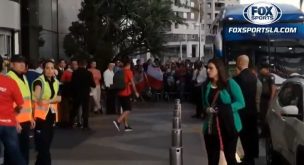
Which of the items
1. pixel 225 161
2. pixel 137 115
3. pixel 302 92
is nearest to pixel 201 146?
pixel 302 92

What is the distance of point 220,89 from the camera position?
8336 millimetres

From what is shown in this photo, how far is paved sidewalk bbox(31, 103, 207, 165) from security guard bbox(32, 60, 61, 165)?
77.5 inches

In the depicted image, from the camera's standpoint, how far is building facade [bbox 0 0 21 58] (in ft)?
70.8

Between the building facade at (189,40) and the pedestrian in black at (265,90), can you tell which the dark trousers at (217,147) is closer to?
the pedestrian in black at (265,90)

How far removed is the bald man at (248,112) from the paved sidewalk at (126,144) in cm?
116

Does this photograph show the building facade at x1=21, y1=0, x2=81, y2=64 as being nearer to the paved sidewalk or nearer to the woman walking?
the paved sidewalk

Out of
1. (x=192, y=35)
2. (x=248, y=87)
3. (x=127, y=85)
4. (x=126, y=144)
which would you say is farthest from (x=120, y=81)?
(x=192, y=35)

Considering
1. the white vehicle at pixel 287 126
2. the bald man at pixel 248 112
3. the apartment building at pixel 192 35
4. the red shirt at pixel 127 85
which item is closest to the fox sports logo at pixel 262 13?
the red shirt at pixel 127 85

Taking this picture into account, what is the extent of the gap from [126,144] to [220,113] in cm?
628

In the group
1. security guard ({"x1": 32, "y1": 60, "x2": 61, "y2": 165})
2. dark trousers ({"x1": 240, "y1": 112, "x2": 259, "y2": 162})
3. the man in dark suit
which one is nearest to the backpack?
the man in dark suit

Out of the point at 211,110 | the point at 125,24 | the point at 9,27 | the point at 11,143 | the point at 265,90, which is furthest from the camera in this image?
the point at 125,24

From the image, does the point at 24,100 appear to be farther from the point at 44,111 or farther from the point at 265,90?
the point at 265,90

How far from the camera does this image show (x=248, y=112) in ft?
35.0

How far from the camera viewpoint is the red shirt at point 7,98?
8.87m
